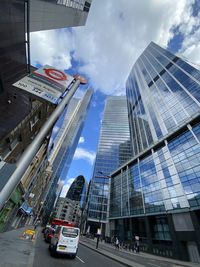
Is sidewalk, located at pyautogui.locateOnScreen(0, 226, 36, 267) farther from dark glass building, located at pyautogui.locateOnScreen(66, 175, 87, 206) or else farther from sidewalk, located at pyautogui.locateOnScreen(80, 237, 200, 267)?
dark glass building, located at pyautogui.locateOnScreen(66, 175, 87, 206)

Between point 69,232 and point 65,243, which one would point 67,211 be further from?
point 65,243

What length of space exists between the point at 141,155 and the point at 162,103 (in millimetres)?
22559

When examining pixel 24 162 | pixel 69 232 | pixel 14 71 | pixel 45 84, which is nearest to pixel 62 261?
pixel 69 232

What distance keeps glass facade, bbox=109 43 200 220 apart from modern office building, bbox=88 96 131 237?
59.1 feet

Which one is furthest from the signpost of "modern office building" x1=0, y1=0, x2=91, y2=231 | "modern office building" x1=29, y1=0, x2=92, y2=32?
"modern office building" x1=29, y1=0, x2=92, y2=32

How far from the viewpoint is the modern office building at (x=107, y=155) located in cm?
6616

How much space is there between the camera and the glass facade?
27.4 meters

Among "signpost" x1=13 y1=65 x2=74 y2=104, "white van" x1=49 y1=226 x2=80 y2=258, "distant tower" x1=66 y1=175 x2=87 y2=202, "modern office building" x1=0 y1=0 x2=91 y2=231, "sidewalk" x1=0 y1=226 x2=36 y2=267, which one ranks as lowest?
"sidewalk" x1=0 y1=226 x2=36 y2=267

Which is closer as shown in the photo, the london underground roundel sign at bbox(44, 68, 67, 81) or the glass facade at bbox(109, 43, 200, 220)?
the london underground roundel sign at bbox(44, 68, 67, 81)

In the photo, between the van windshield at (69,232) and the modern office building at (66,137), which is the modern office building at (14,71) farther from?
the modern office building at (66,137)

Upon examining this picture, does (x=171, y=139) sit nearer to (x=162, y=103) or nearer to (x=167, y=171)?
(x=167, y=171)

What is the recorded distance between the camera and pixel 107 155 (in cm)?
8688

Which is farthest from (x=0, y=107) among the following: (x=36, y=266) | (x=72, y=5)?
(x=72, y=5)

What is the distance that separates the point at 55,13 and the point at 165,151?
33.5 metres
